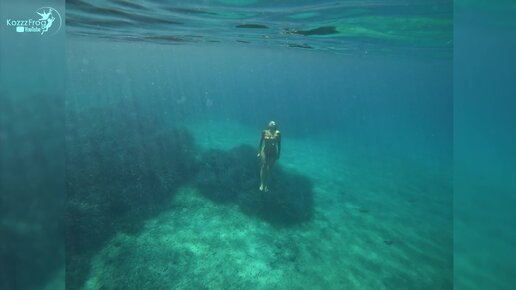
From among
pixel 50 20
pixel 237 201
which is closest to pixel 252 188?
pixel 237 201

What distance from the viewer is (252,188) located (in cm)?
1364

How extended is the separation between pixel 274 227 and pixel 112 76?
141m

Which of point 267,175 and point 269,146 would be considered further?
point 267,175

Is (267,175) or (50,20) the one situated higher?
(50,20)

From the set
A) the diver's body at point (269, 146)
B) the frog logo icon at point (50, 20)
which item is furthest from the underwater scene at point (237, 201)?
the frog logo icon at point (50, 20)

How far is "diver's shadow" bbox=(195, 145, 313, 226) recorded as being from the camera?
12289mm

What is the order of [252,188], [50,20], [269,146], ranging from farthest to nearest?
1. [252,188]
2. [269,146]
3. [50,20]

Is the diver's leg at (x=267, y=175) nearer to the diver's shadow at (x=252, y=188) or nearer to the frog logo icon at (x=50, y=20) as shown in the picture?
the diver's shadow at (x=252, y=188)

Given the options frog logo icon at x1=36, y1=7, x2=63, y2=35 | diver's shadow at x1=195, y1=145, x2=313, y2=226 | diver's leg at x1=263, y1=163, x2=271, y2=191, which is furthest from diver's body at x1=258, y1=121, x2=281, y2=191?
frog logo icon at x1=36, y1=7, x2=63, y2=35

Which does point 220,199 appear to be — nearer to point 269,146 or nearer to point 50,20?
point 269,146

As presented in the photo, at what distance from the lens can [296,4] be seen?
12320 mm

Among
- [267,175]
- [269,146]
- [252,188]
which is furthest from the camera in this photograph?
[252,188]

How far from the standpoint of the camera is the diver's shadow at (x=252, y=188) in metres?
12.3

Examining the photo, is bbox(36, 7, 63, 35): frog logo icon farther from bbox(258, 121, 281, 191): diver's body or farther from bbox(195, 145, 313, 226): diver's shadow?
bbox(195, 145, 313, 226): diver's shadow
